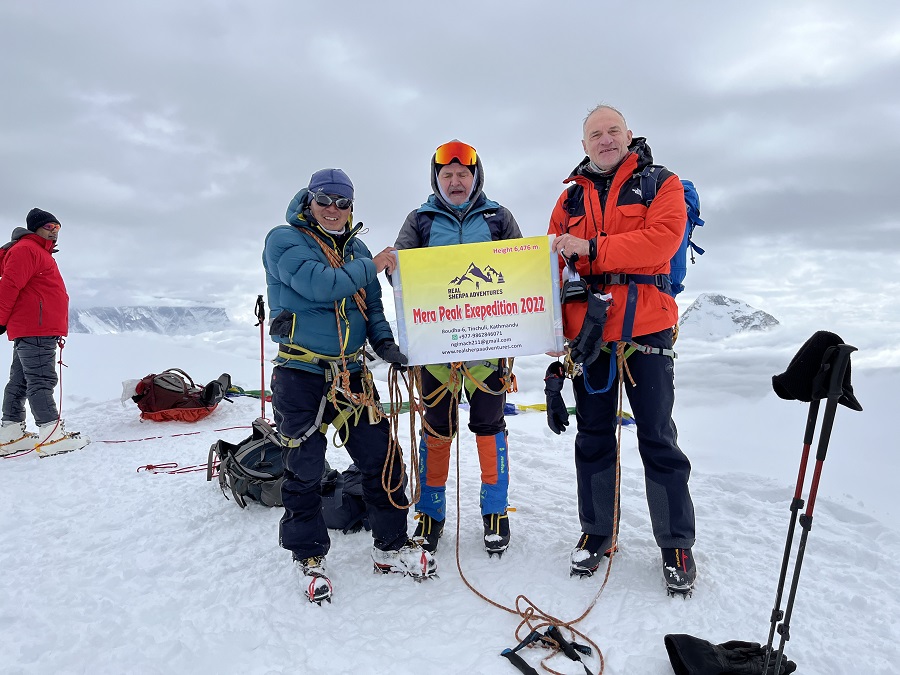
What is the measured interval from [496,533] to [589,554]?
64 centimetres

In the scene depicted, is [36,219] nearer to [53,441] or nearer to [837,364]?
[53,441]

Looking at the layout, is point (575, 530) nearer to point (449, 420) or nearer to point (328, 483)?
point (449, 420)

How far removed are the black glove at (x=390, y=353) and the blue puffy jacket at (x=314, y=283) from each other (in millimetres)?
124

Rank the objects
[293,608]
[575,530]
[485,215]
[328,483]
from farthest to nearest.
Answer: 1. [328,483]
2. [575,530]
3. [485,215]
4. [293,608]

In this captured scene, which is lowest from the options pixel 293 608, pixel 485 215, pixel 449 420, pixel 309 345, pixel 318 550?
pixel 293 608

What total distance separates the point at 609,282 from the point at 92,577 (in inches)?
149

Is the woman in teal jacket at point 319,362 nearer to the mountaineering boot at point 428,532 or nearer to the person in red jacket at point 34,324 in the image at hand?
the mountaineering boot at point 428,532

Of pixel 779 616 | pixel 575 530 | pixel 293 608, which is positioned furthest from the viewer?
pixel 575 530

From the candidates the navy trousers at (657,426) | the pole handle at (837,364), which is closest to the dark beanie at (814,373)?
the pole handle at (837,364)

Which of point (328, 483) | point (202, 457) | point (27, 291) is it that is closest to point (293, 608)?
point (328, 483)

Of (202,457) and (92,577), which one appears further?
(202,457)

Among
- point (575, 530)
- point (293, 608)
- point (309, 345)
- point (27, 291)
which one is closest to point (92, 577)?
point (293, 608)

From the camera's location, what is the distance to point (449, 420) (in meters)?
3.70

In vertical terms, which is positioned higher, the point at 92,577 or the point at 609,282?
the point at 609,282
